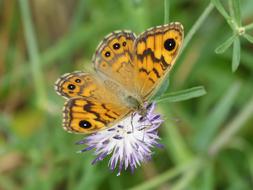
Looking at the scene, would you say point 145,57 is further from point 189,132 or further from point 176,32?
point 189,132

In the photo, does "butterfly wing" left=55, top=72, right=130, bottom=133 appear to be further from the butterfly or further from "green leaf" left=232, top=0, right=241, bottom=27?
"green leaf" left=232, top=0, right=241, bottom=27

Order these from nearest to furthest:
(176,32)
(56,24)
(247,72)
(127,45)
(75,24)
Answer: (176,32), (127,45), (75,24), (247,72), (56,24)

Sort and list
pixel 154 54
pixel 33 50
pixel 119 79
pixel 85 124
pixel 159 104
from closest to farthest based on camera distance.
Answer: pixel 85 124
pixel 154 54
pixel 119 79
pixel 159 104
pixel 33 50

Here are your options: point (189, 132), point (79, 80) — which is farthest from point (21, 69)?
point (79, 80)

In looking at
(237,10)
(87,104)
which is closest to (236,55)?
(237,10)

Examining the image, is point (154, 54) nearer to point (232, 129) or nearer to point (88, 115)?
point (88, 115)

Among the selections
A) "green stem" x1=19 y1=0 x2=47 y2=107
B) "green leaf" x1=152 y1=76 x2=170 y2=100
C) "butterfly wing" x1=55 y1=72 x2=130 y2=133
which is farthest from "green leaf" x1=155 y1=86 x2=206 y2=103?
"green stem" x1=19 y1=0 x2=47 y2=107
